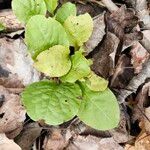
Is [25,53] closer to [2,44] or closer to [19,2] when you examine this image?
[2,44]

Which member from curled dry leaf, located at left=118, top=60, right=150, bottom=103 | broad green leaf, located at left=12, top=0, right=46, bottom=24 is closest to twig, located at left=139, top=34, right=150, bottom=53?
curled dry leaf, located at left=118, top=60, right=150, bottom=103

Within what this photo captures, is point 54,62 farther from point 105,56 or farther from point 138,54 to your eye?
point 138,54

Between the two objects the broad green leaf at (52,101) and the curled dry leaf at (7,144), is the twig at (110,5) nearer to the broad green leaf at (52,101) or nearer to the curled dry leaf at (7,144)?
the broad green leaf at (52,101)

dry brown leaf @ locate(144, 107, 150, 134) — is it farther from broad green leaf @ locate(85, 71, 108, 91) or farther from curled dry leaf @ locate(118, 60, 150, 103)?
broad green leaf @ locate(85, 71, 108, 91)

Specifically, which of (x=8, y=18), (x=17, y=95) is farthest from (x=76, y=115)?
(x=8, y=18)

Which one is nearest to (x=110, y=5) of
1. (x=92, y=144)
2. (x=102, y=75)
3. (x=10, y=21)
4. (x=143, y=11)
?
(x=143, y=11)
